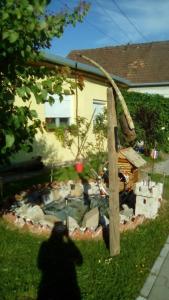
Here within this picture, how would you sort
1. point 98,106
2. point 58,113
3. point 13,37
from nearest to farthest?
point 13,37, point 58,113, point 98,106

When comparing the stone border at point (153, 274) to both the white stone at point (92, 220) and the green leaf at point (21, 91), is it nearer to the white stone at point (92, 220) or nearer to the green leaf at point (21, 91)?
the white stone at point (92, 220)

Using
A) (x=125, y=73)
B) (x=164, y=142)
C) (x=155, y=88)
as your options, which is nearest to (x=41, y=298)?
(x=164, y=142)

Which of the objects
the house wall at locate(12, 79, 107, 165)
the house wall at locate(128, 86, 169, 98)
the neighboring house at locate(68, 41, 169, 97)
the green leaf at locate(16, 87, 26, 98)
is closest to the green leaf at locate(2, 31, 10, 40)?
the green leaf at locate(16, 87, 26, 98)

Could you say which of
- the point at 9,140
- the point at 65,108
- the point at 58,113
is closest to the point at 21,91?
the point at 9,140

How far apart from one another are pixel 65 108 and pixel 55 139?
152cm

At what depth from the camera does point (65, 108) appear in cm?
1449

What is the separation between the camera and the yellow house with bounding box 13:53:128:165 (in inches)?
495

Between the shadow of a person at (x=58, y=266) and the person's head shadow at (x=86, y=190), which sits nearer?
the shadow of a person at (x=58, y=266)

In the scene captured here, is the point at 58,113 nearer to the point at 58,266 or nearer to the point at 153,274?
the point at 58,266

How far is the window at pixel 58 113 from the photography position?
534 inches

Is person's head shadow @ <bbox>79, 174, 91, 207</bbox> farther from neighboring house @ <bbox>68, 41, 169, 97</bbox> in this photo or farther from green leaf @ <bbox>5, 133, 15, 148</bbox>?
neighboring house @ <bbox>68, 41, 169, 97</bbox>

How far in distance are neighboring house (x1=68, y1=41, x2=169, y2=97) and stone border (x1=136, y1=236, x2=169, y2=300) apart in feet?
61.2

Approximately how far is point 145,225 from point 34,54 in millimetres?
4032

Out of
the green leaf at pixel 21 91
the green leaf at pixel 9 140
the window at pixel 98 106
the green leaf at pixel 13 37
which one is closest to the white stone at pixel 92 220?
the green leaf at pixel 9 140
